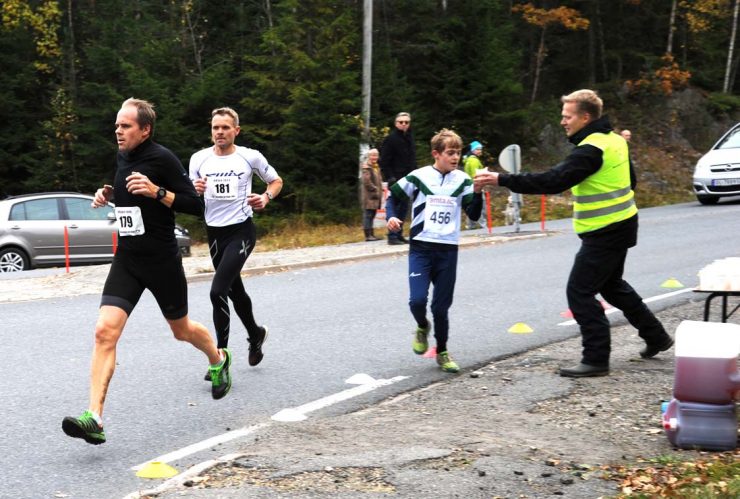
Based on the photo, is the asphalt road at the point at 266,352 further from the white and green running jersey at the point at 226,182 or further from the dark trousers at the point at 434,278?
the white and green running jersey at the point at 226,182

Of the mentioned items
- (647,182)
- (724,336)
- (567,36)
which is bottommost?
(647,182)

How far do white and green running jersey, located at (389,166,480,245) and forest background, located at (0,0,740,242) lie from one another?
16263mm

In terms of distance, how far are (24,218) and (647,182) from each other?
1968 centimetres

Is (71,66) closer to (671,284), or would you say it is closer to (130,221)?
(671,284)

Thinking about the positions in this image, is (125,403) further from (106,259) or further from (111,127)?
(111,127)

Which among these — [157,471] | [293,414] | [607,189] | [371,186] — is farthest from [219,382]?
[371,186]

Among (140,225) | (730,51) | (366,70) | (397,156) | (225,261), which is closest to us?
(140,225)

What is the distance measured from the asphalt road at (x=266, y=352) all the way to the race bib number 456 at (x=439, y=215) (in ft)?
3.87

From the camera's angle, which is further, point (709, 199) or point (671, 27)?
point (671, 27)

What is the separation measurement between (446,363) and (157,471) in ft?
10.1

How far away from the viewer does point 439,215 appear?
25.1 feet

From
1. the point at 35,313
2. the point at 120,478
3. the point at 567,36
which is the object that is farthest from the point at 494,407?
the point at 567,36

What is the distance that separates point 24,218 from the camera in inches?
693

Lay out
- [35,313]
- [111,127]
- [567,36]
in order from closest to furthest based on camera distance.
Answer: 1. [35,313]
2. [111,127]
3. [567,36]
